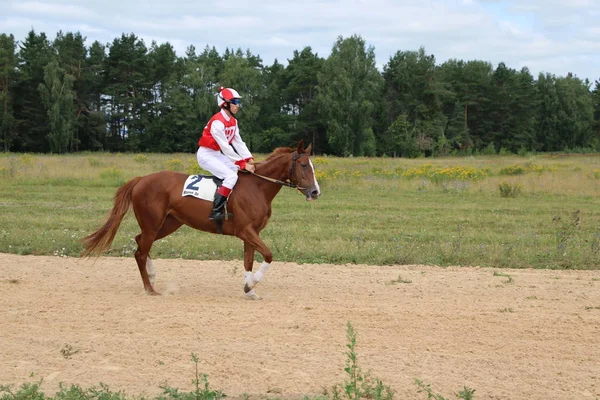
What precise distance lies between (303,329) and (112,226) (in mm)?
4366

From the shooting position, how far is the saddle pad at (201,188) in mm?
10805

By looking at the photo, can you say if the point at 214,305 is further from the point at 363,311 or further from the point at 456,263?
the point at 456,263

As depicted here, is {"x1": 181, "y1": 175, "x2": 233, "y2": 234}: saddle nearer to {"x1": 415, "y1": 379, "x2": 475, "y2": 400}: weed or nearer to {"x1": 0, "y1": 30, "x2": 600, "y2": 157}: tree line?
{"x1": 415, "y1": 379, "x2": 475, "y2": 400}: weed

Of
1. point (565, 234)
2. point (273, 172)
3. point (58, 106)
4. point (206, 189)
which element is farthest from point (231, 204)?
point (58, 106)

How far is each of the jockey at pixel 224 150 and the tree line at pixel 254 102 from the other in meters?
55.9

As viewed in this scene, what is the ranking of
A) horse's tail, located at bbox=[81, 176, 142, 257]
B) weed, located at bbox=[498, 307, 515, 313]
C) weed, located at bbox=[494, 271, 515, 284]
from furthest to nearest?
weed, located at bbox=[494, 271, 515, 284] → horse's tail, located at bbox=[81, 176, 142, 257] → weed, located at bbox=[498, 307, 515, 313]

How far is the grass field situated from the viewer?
1417cm

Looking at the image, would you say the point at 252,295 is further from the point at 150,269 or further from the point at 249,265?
the point at 150,269

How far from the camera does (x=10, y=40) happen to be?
7669 centimetres

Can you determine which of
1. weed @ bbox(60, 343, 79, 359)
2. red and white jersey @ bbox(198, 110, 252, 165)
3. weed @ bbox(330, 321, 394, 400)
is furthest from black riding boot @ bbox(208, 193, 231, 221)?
weed @ bbox(330, 321, 394, 400)

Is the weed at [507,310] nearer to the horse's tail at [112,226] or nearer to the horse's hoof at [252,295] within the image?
the horse's hoof at [252,295]

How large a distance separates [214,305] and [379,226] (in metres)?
9.39

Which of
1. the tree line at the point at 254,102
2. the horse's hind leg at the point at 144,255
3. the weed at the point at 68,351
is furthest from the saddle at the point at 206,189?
the tree line at the point at 254,102

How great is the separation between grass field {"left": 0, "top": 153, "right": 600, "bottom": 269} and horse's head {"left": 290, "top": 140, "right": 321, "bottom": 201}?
3354 mm
